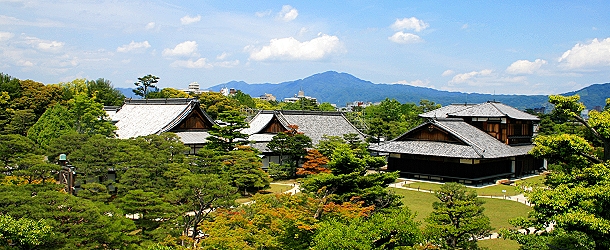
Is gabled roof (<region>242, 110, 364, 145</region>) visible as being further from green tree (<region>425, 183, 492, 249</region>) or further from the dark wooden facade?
green tree (<region>425, 183, 492, 249</region>)

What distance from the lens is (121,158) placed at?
19172 mm

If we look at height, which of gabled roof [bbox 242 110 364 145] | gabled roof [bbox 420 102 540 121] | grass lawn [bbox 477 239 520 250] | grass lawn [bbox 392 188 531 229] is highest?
gabled roof [bbox 420 102 540 121]

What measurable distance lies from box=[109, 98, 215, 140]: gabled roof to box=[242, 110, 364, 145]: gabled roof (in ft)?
22.1

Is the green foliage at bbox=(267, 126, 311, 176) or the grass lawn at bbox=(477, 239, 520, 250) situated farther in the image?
the green foliage at bbox=(267, 126, 311, 176)

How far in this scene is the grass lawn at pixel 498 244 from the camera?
16.3 meters

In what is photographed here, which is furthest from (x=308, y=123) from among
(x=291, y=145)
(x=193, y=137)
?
(x=193, y=137)

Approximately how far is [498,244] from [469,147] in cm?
1740

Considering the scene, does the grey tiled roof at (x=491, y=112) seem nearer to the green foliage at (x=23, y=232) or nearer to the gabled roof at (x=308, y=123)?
the gabled roof at (x=308, y=123)

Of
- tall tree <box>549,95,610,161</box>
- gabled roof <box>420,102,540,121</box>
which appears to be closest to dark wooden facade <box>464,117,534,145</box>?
gabled roof <box>420,102,540,121</box>

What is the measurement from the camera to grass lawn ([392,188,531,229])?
21219 mm

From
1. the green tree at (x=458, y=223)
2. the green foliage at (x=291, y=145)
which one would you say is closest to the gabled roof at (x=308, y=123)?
the green foliage at (x=291, y=145)

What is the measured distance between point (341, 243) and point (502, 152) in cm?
2798

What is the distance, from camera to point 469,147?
33.2m

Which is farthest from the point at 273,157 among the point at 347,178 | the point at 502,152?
the point at 347,178
